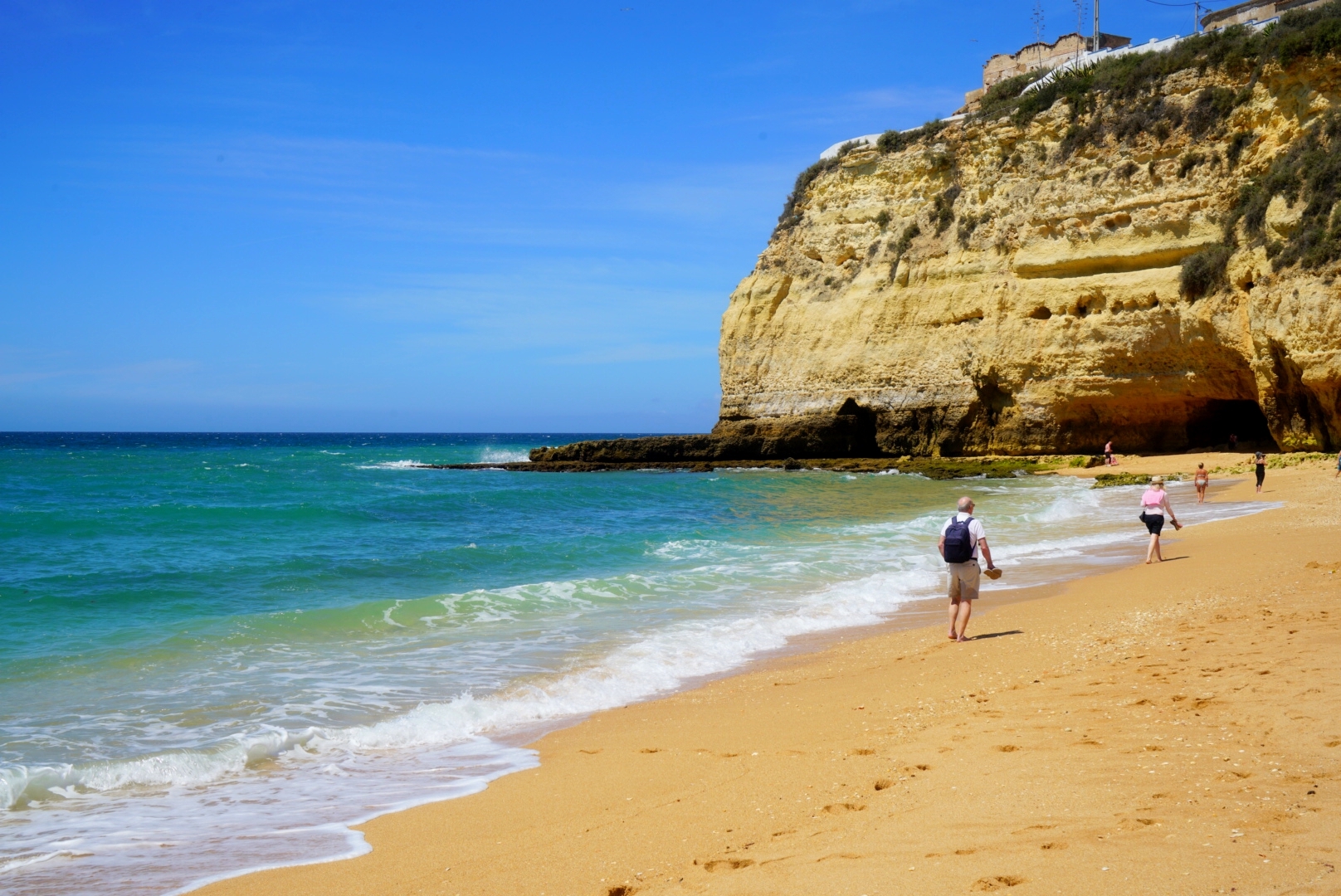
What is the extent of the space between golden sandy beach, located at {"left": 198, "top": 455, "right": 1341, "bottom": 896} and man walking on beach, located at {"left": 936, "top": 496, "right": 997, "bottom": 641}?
2.25 ft

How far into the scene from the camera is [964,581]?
809 centimetres

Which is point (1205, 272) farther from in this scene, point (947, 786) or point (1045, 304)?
point (947, 786)

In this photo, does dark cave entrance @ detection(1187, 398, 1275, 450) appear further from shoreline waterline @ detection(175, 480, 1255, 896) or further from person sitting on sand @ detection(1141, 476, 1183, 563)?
person sitting on sand @ detection(1141, 476, 1183, 563)

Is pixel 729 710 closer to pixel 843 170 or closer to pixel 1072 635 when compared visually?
pixel 1072 635

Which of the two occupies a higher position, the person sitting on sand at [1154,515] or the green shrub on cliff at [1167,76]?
the green shrub on cliff at [1167,76]

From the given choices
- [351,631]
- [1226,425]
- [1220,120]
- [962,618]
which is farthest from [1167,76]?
[351,631]

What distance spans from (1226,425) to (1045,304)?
7.25 metres

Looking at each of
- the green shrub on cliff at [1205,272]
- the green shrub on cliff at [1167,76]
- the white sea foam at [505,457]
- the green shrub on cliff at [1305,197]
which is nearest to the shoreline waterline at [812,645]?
the green shrub on cliff at [1305,197]

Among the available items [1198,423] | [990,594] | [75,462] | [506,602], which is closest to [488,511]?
[506,602]

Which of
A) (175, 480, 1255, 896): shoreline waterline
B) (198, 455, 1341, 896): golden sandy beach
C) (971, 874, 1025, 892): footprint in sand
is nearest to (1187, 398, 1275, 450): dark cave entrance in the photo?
(175, 480, 1255, 896): shoreline waterline

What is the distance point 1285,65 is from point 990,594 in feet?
77.5

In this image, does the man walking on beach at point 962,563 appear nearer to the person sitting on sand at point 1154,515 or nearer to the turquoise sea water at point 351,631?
the turquoise sea water at point 351,631

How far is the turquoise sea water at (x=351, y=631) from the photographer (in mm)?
5035

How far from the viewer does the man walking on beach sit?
26.5 ft
